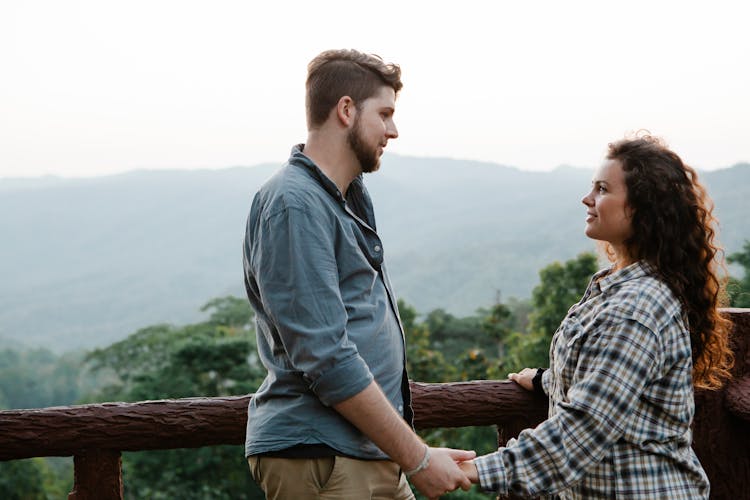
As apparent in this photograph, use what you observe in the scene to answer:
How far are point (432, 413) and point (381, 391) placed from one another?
25.4 inches

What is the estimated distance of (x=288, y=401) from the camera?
1.75 metres

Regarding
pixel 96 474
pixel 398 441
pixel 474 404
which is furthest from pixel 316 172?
pixel 96 474

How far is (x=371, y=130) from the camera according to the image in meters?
1.82

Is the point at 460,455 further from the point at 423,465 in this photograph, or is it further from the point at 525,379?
the point at 525,379

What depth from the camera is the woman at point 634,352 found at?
1.75m

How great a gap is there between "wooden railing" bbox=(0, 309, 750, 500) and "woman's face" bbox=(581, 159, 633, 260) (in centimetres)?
64

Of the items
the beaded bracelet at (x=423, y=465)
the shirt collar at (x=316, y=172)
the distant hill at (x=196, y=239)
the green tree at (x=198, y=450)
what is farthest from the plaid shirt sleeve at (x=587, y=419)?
the distant hill at (x=196, y=239)

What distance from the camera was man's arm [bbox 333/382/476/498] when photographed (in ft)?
5.53

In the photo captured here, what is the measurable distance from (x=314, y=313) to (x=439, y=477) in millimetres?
471

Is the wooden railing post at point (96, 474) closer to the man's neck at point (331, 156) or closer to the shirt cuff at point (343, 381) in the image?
the shirt cuff at point (343, 381)

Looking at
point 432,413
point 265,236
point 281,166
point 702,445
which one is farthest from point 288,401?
point 702,445

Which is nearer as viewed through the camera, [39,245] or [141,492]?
[141,492]

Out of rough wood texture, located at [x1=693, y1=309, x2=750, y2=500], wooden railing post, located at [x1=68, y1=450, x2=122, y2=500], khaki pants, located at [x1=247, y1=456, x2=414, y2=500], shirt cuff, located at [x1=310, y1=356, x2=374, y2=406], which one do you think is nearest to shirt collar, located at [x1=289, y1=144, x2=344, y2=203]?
shirt cuff, located at [x1=310, y1=356, x2=374, y2=406]

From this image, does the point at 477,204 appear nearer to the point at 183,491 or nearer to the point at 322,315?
the point at 183,491
